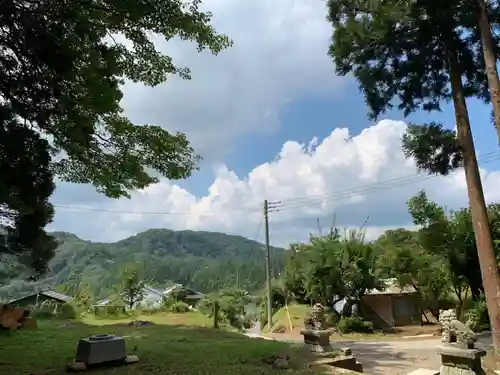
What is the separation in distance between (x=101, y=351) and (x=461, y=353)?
5.14 metres

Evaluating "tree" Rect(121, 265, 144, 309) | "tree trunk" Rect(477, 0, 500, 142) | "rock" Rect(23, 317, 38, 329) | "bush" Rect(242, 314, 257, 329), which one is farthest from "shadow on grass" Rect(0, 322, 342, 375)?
"tree" Rect(121, 265, 144, 309)

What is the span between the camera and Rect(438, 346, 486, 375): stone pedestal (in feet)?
18.7

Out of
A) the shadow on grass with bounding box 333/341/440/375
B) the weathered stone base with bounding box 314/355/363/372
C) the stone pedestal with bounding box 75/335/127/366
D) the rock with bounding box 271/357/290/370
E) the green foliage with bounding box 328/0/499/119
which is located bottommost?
the shadow on grass with bounding box 333/341/440/375

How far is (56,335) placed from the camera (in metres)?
10.7

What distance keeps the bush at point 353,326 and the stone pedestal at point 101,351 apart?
11.3m

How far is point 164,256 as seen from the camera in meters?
91.2

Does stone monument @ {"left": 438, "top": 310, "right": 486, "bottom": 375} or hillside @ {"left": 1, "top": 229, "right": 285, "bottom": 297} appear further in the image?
hillside @ {"left": 1, "top": 229, "right": 285, "bottom": 297}

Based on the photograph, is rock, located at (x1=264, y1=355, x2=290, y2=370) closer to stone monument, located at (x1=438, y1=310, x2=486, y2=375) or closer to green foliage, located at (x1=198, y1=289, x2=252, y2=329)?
stone monument, located at (x1=438, y1=310, x2=486, y2=375)

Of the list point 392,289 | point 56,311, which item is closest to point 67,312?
point 56,311

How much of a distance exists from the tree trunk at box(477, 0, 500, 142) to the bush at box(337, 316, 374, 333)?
10766 mm

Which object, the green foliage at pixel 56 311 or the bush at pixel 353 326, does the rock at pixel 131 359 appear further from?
the bush at pixel 353 326

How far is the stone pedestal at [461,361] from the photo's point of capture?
570 cm

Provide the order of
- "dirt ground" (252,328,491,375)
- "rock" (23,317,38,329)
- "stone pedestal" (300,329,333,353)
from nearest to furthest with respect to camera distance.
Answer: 1. "stone pedestal" (300,329,333,353)
2. "dirt ground" (252,328,491,375)
3. "rock" (23,317,38,329)

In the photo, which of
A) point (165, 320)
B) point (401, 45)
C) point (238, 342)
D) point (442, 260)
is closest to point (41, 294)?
point (165, 320)
